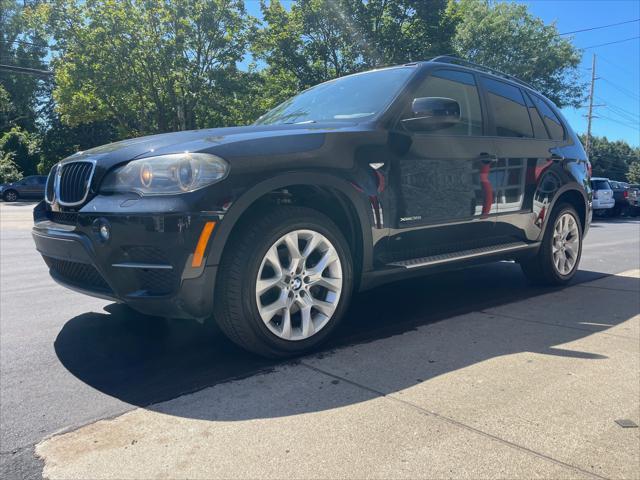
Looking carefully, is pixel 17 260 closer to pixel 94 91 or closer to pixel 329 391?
pixel 329 391

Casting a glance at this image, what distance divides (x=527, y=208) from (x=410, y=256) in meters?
1.60

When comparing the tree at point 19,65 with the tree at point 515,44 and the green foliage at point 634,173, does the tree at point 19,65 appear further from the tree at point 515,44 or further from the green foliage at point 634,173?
the green foliage at point 634,173

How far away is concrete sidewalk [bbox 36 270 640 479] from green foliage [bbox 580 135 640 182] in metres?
81.3

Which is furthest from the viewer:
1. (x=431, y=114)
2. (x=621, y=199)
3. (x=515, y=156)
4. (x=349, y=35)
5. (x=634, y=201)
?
(x=634, y=201)

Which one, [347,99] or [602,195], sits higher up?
[347,99]

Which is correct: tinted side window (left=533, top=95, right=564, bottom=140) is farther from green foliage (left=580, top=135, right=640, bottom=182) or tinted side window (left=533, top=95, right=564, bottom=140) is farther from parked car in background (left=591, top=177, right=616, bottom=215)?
green foliage (left=580, top=135, right=640, bottom=182)

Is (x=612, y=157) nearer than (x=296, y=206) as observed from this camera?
No

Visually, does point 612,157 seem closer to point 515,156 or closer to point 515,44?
point 515,44

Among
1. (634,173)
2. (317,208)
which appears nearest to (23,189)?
(317,208)

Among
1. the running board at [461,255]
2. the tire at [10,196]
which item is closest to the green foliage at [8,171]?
the tire at [10,196]

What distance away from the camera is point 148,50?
23250 mm

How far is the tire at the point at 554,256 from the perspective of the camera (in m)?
4.93

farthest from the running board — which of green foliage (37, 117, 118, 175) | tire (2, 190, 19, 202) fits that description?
green foliage (37, 117, 118, 175)

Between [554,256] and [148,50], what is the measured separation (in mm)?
22320
